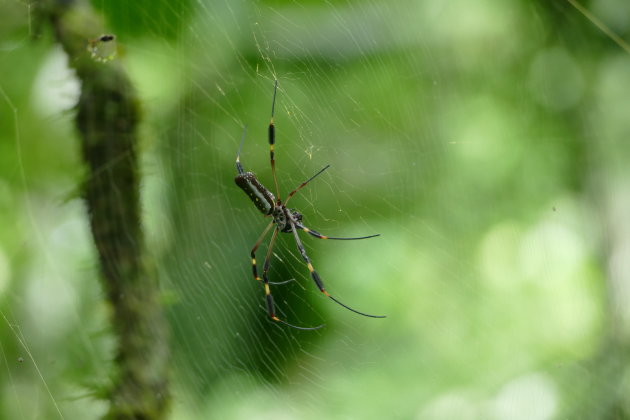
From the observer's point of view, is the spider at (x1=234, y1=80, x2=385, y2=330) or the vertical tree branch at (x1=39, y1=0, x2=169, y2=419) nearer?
the vertical tree branch at (x1=39, y1=0, x2=169, y2=419)

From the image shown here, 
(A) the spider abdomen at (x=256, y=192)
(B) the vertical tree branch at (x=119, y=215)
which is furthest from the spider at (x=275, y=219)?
(B) the vertical tree branch at (x=119, y=215)

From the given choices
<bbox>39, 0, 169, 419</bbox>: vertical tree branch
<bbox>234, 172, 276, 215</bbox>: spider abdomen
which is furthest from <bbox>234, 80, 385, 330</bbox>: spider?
<bbox>39, 0, 169, 419</bbox>: vertical tree branch

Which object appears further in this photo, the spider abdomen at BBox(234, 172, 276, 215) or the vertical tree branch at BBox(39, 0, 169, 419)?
the spider abdomen at BBox(234, 172, 276, 215)

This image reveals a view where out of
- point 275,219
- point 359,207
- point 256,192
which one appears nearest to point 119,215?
point 256,192

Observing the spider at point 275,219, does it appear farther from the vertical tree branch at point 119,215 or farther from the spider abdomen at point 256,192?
the vertical tree branch at point 119,215

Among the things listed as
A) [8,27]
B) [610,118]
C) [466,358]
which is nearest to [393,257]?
[466,358]

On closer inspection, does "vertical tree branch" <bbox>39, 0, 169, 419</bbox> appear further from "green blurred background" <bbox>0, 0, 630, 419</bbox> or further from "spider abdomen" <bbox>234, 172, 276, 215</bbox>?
"spider abdomen" <bbox>234, 172, 276, 215</bbox>
